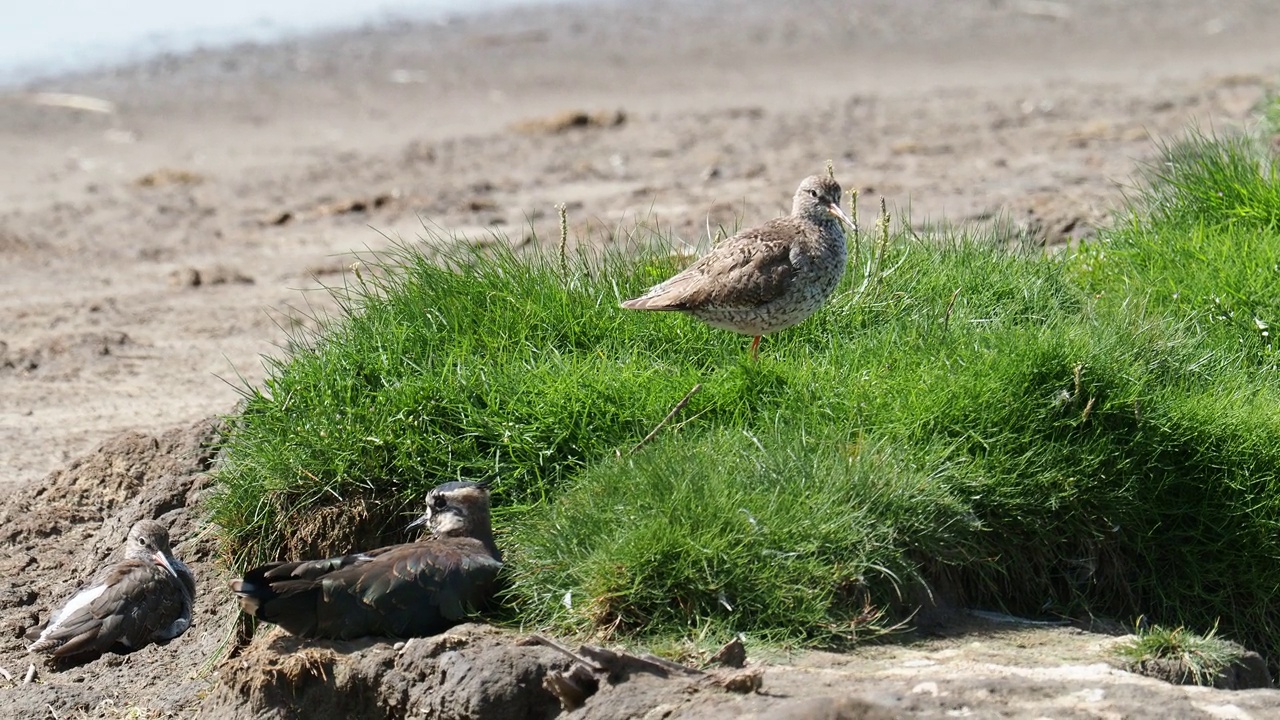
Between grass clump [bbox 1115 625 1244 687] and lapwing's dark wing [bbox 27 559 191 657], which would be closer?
grass clump [bbox 1115 625 1244 687]

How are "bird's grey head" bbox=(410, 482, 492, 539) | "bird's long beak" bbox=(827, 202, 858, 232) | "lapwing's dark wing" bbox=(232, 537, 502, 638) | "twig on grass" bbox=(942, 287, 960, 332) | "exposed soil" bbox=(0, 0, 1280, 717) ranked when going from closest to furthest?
"exposed soil" bbox=(0, 0, 1280, 717) < "lapwing's dark wing" bbox=(232, 537, 502, 638) < "bird's grey head" bbox=(410, 482, 492, 539) < "twig on grass" bbox=(942, 287, 960, 332) < "bird's long beak" bbox=(827, 202, 858, 232)

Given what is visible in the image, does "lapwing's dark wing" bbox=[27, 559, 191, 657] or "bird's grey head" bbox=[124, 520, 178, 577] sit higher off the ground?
"bird's grey head" bbox=[124, 520, 178, 577]

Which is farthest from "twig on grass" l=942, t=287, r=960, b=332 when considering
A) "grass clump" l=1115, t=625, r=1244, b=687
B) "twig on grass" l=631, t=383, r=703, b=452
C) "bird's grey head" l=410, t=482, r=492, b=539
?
"bird's grey head" l=410, t=482, r=492, b=539

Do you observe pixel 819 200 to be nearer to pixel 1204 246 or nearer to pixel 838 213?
pixel 838 213

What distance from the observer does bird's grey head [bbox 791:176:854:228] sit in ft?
22.3

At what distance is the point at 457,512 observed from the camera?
18.0 ft

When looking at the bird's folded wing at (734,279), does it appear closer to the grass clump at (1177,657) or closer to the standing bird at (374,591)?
the standing bird at (374,591)

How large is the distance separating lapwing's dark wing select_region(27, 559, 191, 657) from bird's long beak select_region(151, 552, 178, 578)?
0.7 inches

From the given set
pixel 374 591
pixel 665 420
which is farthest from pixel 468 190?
pixel 374 591

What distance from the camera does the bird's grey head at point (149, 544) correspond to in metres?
6.20

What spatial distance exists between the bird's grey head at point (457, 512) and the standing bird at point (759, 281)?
122cm

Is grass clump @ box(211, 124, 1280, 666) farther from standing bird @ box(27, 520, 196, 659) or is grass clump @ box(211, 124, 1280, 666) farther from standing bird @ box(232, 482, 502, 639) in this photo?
standing bird @ box(27, 520, 196, 659)

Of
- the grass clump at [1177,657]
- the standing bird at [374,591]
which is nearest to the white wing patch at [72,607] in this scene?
the standing bird at [374,591]

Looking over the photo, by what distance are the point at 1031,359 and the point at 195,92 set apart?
1424 centimetres
